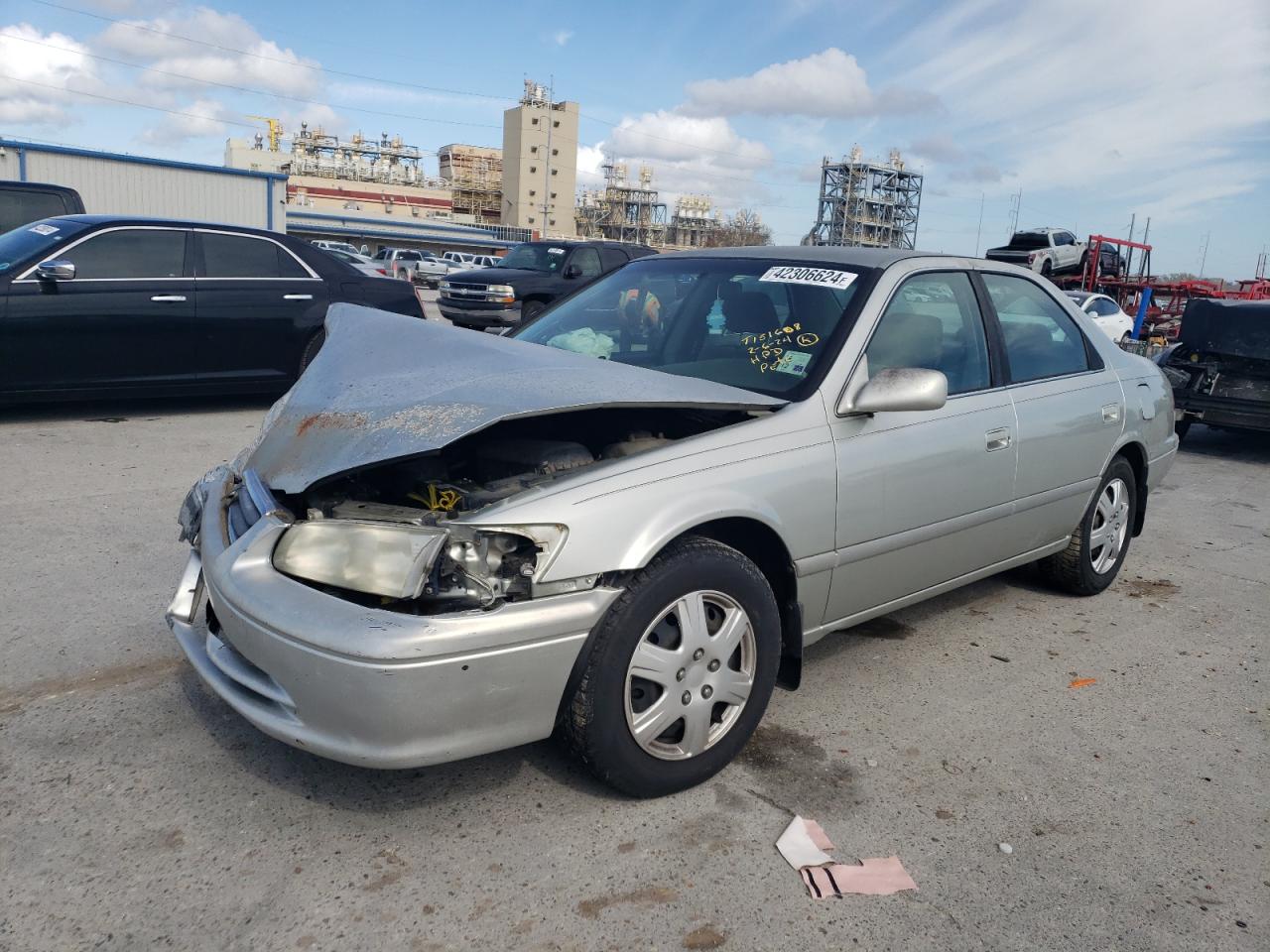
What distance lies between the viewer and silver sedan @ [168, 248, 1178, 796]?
94.0 inches

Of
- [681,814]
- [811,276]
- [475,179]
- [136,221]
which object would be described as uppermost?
[475,179]

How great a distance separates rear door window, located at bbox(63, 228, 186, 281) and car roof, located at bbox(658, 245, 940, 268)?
17.2 ft

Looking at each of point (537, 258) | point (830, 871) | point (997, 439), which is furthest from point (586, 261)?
point (830, 871)

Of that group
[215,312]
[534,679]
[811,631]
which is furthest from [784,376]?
[215,312]

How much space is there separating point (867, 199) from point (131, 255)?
6358 centimetres

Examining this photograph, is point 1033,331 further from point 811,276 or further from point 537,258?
point 537,258

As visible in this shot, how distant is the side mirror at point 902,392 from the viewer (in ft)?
10.2

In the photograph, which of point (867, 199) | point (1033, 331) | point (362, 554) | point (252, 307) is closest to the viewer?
point (362, 554)

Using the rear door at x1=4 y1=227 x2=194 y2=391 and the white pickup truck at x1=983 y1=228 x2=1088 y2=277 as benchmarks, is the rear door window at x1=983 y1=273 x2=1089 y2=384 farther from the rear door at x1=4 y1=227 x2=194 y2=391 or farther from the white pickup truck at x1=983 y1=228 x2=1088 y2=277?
the white pickup truck at x1=983 y1=228 x2=1088 y2=277

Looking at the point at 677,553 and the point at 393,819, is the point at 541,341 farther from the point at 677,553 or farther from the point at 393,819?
the point at 393,819

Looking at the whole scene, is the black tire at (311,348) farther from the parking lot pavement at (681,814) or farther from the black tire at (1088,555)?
the black tire at (1088,555)

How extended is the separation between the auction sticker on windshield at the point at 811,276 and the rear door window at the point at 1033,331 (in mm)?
884

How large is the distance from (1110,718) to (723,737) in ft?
5.16

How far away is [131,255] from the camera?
751 cm
